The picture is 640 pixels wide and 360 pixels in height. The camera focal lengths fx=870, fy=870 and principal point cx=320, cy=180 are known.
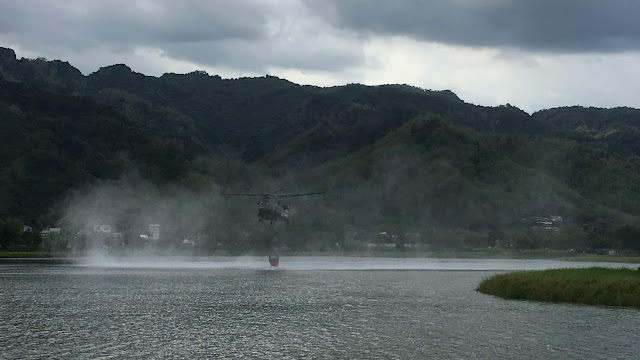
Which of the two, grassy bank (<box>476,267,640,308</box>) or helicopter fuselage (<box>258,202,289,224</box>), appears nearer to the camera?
grassy bank (<box>476,267,640,308</box>)

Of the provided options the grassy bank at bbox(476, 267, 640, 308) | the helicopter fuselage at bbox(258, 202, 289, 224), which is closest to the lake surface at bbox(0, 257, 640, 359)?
the grassy bank at bbox(476, 267, 640, 308)

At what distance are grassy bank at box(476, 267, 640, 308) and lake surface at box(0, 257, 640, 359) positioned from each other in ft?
10.8

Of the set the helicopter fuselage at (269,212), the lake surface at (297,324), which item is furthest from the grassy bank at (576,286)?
the helicopter fuselage at (269,212)

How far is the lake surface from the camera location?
231 feet

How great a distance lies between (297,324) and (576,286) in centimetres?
3664

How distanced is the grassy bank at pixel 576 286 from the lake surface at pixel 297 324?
3.29 metres

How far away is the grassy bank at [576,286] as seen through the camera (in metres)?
100.0

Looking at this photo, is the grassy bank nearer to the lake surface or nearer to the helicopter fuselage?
the lake surface

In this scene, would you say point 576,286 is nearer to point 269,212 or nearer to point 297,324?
point 297,324

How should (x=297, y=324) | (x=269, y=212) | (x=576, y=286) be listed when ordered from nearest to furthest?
1. (x=297, y=324)
2. (x=576, y=286)
3. (x=269, y=212)

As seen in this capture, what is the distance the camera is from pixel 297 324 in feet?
294

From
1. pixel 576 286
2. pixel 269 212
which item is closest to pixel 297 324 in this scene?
pixel 576 286

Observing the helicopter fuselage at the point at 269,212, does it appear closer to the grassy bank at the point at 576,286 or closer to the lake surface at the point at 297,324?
the lake surface at the point at 297,324

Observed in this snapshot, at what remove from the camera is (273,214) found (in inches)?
6752
